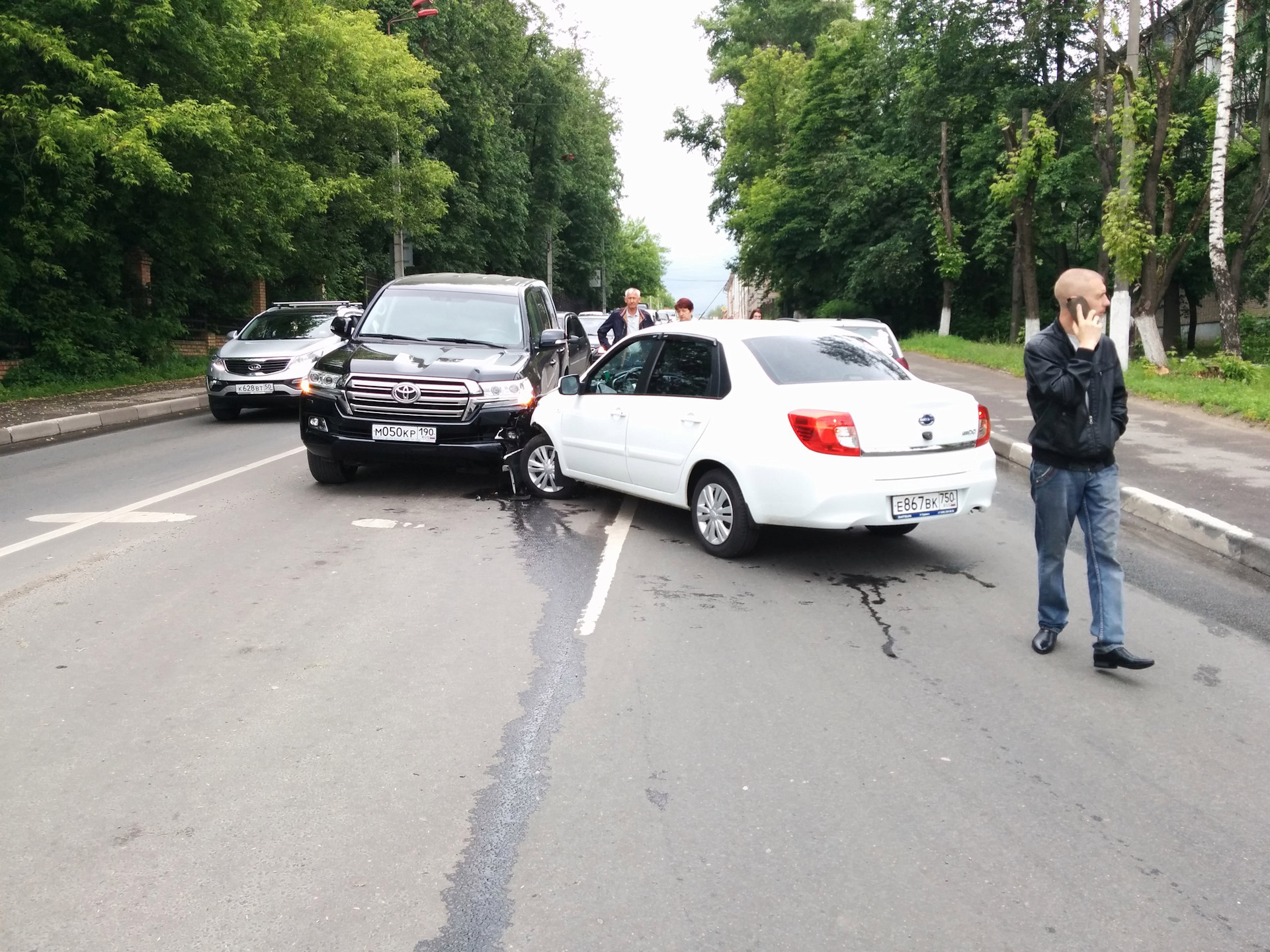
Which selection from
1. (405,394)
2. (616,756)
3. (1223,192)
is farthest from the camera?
(1223,192)

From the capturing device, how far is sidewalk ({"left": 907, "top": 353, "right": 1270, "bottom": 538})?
900cm

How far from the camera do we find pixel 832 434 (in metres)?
6.58

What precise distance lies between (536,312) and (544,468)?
275 centimetres

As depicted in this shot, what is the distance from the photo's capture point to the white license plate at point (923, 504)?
21.9 ft

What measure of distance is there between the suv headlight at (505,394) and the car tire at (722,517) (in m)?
2.52

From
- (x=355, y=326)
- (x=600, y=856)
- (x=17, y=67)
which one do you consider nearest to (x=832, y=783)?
(x=600, y=856)

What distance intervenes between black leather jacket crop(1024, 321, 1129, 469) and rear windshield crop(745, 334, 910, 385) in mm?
2295

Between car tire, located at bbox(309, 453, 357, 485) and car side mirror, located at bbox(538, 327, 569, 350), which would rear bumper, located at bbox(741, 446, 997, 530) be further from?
car tire, located at bbox(309, 453, 357, 485)

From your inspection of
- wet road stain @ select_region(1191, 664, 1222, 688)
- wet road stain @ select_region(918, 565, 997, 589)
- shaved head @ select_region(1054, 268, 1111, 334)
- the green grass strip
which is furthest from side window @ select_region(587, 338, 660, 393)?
the green grass strip

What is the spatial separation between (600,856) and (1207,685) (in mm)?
3181

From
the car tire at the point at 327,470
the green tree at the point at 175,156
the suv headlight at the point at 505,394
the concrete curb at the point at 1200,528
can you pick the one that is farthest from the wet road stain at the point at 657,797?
the green tree at the point at 175,156

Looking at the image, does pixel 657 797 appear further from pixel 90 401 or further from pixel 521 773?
pixel 90 401

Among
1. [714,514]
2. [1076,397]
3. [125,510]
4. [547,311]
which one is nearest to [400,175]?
[547,311]

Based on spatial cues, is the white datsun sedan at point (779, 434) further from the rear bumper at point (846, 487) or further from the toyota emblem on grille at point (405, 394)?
the toyota emblem on grille at point (405, 394)
